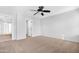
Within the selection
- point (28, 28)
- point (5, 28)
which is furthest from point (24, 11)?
point (5, 28)

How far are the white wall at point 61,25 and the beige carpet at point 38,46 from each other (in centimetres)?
16

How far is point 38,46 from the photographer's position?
2881 mm

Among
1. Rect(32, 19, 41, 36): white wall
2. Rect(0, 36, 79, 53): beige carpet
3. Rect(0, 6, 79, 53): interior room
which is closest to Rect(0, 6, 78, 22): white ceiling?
Rect(0, 6, 79, 53): interior room

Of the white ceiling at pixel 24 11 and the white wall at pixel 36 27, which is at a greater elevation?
the white ceiling at pixel 24 11

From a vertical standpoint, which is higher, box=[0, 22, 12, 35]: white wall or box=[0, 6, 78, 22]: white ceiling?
box=[0, 6, 78, 22]: white ceiling

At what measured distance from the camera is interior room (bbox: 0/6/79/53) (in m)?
2.81

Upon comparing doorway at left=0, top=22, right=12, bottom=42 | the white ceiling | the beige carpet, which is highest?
the white ceiling

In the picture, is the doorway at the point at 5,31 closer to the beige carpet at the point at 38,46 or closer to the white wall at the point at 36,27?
the beige carpet at the point at 38,46

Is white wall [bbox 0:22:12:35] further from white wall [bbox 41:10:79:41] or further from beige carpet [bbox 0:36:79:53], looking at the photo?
white wall [bbox 41:10:79:41]

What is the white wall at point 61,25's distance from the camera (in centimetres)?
281

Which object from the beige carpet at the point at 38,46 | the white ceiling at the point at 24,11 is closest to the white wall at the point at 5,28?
the white ceiling at the point at 24,11
